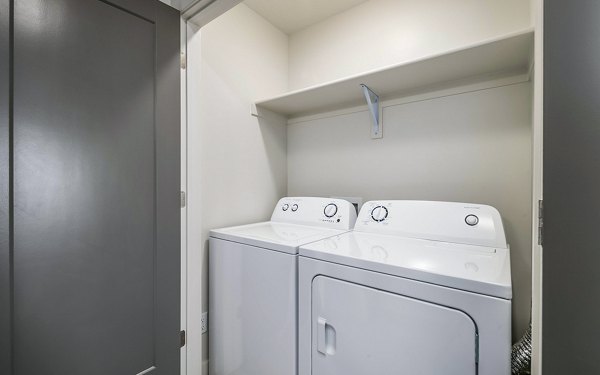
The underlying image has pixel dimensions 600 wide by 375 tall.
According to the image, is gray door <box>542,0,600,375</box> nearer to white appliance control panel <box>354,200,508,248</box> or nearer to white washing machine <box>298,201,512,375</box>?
white washing machine <box>298,201,512,375</box>

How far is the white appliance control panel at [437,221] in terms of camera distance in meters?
1.16

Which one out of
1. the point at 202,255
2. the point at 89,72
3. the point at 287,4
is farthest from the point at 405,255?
the point at 287,4

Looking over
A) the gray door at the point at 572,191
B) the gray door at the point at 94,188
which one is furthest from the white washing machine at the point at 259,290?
the gray door at the point at 572,191

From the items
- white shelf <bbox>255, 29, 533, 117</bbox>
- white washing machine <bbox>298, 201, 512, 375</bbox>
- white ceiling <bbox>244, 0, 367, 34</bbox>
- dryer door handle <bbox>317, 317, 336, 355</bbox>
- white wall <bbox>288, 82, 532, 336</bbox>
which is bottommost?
dryer door handle <bbox>317, 317, 336, 355</bbox>

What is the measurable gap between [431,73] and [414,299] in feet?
3.91

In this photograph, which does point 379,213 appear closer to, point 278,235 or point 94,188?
point 278,235

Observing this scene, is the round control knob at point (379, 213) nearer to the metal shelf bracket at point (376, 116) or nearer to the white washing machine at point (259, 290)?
the white washing machine at point (259, 290)

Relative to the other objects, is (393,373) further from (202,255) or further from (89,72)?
(89,72)

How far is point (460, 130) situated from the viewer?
1478 millimetres

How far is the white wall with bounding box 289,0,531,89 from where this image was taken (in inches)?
54.7

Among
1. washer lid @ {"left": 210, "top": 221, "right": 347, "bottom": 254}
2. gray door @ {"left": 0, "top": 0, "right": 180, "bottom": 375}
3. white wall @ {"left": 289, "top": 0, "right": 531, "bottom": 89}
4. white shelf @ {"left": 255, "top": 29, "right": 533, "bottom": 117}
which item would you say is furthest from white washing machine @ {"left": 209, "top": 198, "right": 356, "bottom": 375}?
white wall @ {"left": 289, "top": 0, "right": 531, "bottom": 89}

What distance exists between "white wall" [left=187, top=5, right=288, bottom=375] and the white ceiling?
0.08m

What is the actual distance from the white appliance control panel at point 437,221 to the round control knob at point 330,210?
19 cm

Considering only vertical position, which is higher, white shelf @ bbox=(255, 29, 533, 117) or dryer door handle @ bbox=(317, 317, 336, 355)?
white shelf @ bbox=(255, 29, 533, 117)
